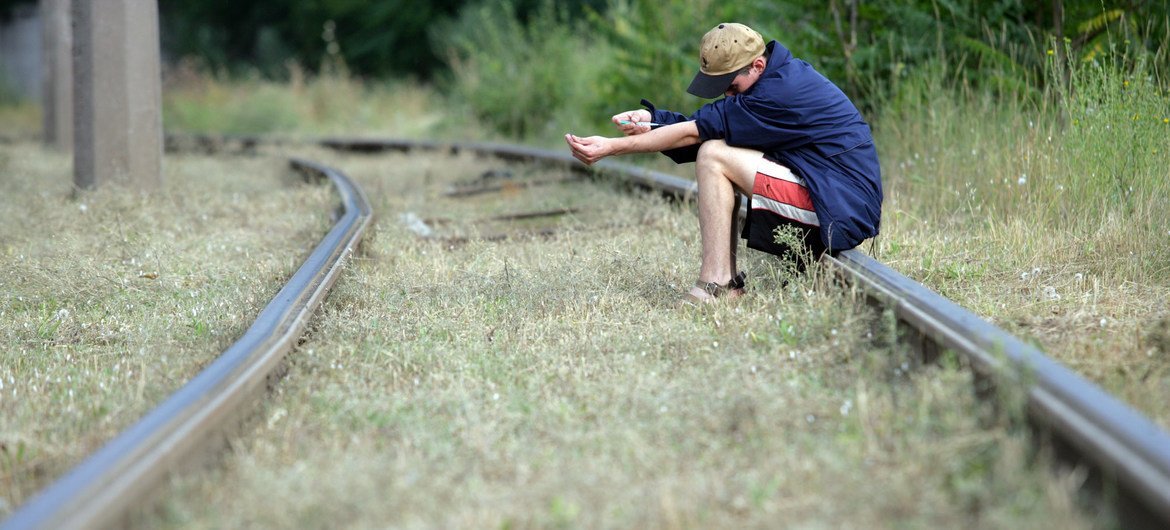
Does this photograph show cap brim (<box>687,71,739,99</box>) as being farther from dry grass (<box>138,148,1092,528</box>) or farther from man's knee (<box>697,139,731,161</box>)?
dry grass (<box>138,148,1092,528</box>)

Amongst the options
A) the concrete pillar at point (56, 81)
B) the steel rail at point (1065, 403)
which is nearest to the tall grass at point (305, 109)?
the concrete pillar at point (56, 81)

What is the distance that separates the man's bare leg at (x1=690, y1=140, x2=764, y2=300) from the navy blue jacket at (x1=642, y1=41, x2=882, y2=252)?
0.05 metres

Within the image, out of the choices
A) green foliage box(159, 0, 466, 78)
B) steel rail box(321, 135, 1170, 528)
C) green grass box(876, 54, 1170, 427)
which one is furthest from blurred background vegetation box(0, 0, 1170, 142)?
green foliage box(159, 0, 466, 78)

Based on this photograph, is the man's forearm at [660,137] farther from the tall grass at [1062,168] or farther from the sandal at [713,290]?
the tall grass at [1062,168]

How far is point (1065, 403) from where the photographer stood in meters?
2.62

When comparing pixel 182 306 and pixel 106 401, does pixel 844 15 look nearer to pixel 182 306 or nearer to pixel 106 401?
pixel 182 306

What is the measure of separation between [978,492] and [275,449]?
1.73 meters

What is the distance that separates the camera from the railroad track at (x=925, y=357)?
2256mm

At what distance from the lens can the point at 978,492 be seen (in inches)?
99.3

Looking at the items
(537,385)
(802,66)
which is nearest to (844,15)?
(802,66)

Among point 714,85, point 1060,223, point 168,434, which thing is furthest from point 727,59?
point 168,434

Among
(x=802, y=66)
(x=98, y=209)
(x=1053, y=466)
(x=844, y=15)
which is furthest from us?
(x=844, y=15)

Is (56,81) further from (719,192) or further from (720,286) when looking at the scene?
(720,286)

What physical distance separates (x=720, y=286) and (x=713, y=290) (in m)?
0.03
